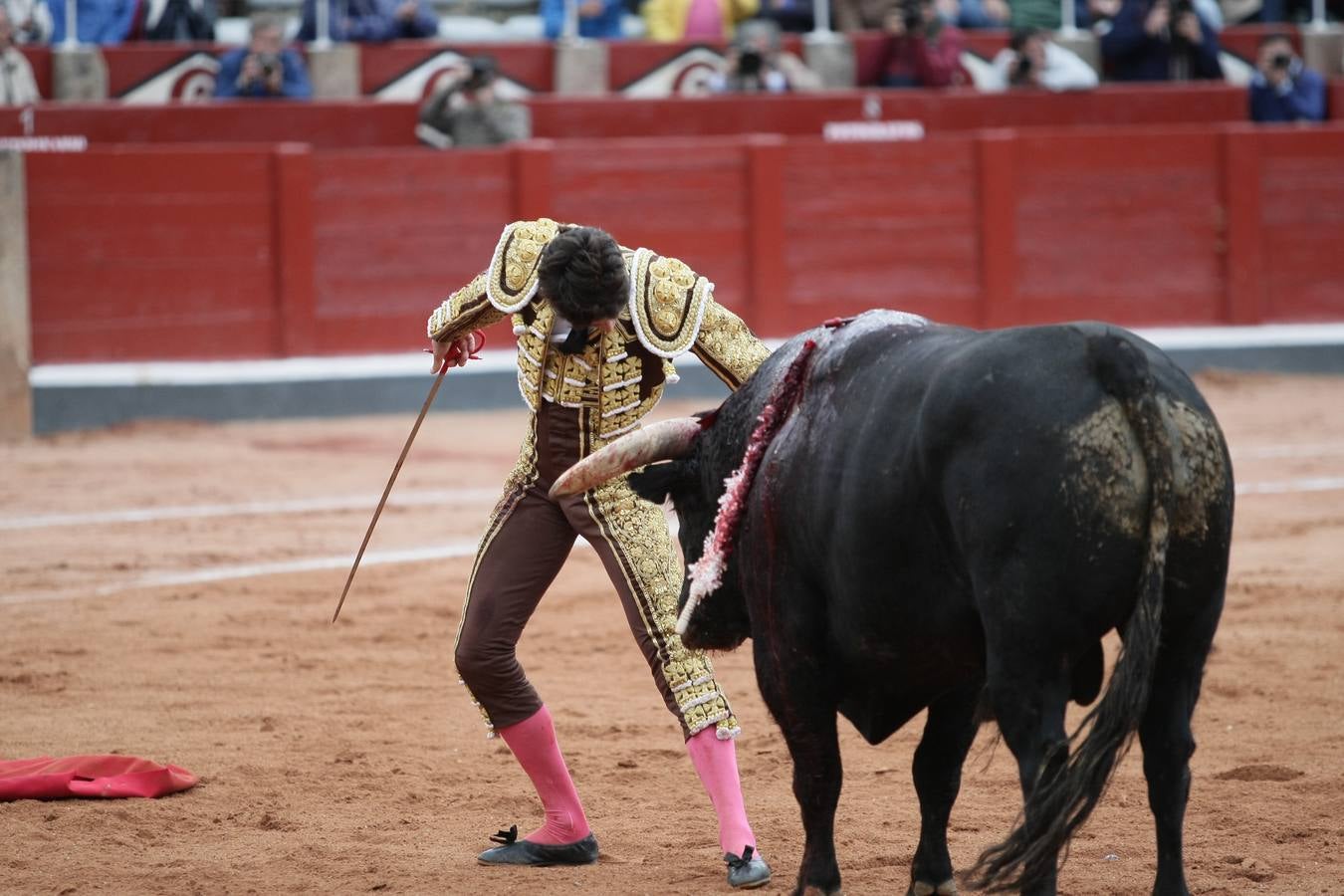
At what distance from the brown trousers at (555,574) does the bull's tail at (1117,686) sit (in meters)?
0.96

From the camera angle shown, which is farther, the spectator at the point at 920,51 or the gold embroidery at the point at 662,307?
the spectator at the point at 920,51

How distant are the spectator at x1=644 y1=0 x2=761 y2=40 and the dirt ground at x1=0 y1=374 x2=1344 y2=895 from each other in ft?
15.5

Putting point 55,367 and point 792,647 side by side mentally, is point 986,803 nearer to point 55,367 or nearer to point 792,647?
point 792,647

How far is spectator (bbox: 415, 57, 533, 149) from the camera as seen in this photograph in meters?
10.4

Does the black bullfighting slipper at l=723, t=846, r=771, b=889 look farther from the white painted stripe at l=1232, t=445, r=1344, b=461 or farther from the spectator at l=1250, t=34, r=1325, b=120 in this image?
the spectator at l=1250, t=34, r=1325, b=120

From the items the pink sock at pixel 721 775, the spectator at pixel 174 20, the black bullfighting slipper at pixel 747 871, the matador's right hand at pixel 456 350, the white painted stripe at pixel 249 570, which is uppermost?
the spectator at pixel 174 20

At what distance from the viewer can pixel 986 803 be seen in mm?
3832

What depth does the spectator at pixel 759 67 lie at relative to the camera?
11.1 m

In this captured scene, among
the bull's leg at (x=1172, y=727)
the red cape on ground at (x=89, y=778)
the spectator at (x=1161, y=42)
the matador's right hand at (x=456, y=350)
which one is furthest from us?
the spectator at (x=1161, y=42)

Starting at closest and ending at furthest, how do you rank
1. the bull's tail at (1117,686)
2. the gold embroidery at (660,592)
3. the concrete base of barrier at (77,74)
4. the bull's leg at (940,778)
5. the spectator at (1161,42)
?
the bull's tail at (1117,686) → the bull's leg at (940,778) → the gold embroidery at (660,592) → the concrete base of barrier at (77,74) → the spectator at (1161,42)

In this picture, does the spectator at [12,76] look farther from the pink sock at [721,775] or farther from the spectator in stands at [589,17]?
the pink sock at [721,775]

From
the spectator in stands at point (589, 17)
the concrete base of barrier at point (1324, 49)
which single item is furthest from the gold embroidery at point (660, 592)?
the concrete base of barrier at point (1324, 49)

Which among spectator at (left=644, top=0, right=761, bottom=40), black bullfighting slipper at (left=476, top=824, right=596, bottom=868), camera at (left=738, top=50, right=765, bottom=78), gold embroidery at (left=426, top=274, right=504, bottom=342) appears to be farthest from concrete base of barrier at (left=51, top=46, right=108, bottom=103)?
black bullfighting slipper at (left=476, top=824, right=596, bottom=868)

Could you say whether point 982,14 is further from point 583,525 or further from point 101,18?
point 583,525
